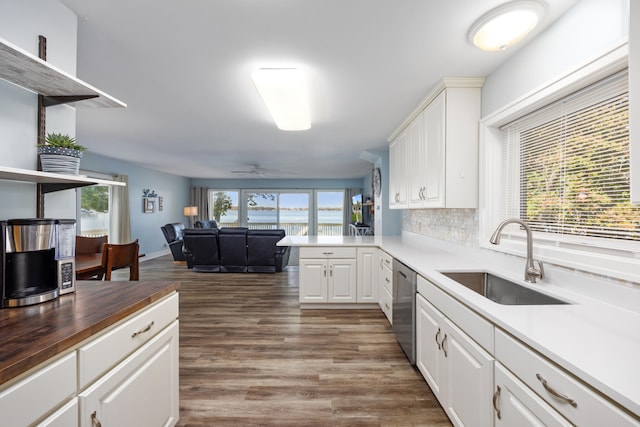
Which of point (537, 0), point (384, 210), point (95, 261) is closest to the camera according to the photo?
point (537, 0)

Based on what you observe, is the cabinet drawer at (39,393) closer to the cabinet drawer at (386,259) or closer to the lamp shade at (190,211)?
the cabinet drawer at (386,259)

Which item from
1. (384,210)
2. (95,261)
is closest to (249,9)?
(95,261)

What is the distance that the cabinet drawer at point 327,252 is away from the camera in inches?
139

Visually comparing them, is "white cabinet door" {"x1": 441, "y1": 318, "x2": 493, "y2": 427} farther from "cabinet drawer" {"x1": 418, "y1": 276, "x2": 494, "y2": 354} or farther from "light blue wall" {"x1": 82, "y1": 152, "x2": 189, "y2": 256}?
"light blue wall" {"x1": 82, "y1": 152, "x2": 189, "y2": 256}

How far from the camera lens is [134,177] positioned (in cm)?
697

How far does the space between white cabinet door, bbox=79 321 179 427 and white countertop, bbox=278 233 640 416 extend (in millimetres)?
1410

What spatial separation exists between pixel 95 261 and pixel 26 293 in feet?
5.86

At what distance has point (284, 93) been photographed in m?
2.41

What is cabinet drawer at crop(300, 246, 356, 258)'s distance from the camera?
3527mm

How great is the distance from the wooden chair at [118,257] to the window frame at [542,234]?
3.02 metres

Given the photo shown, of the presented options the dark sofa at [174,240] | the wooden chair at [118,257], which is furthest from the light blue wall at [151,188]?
the wooden chair at [118,257]

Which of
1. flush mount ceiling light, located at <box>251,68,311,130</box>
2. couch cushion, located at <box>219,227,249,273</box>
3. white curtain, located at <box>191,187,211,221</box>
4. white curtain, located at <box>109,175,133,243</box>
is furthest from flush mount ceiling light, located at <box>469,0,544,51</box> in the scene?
white curtain, located at <box>191,187,211,221</box>

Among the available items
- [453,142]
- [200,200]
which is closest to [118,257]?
[453,142]

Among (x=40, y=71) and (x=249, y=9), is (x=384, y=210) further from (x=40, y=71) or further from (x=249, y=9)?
(x=40, y=71)
